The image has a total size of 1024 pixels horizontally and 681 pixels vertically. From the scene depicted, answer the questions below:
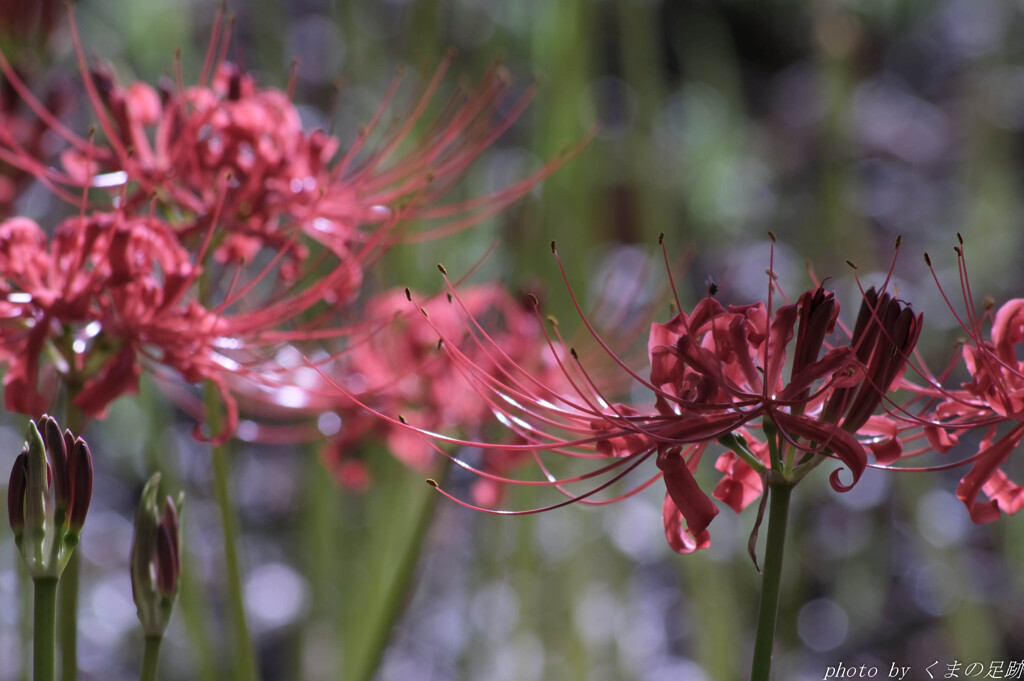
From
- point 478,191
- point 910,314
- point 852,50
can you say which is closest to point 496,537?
point 478,191

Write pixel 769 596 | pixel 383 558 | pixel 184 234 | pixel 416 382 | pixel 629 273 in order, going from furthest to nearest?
pixel 629 273
pixel 383 558
pixel 416 382
pixel 184 234
pixel 769 596

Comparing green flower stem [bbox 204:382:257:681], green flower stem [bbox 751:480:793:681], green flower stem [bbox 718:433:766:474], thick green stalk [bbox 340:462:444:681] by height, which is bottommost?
thick green stalk [bbox 340:462:444:681]

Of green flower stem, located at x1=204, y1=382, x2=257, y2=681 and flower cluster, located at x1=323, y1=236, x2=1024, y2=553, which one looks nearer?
flower cluster, located at x1=323, y1=236, x2=1024, y2=553

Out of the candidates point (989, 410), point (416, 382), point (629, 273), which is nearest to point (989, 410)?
point (989, 410)

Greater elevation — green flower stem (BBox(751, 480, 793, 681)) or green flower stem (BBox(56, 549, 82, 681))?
green flower stem (BBox(751, 480, 793, 681))

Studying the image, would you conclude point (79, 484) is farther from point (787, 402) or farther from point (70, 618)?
point (787, 402)

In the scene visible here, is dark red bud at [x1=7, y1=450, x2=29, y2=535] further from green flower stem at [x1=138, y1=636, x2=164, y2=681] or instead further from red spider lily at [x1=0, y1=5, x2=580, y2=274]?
red spider lily at [x1=0, y1=5, x2=580, y2=274]

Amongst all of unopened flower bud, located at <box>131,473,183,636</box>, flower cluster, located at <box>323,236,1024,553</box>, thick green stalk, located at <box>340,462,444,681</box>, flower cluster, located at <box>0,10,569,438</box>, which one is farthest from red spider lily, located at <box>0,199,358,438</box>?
thick green stalk, located at <box>340,462,444,681</box>
